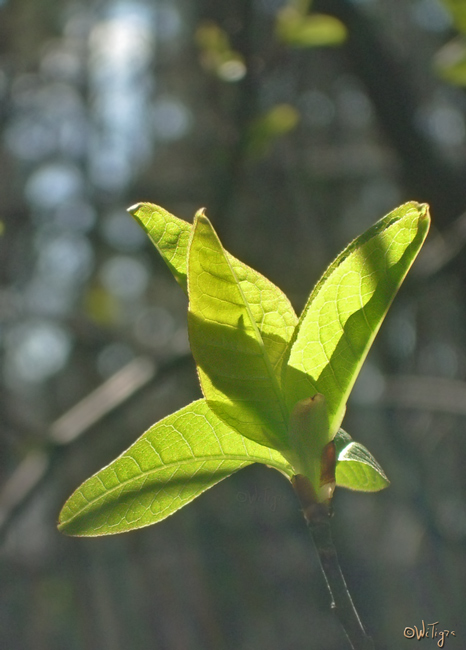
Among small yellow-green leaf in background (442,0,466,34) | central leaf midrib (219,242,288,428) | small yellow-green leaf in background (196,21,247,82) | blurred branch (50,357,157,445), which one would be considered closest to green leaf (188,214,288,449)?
central leaf midrib (219,242,288,428)

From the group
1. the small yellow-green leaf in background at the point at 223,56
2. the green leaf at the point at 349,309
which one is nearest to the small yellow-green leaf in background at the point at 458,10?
the green leaf at the point at 349,309

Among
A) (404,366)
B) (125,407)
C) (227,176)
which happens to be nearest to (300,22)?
(227,176)

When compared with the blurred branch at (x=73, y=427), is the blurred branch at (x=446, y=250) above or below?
above

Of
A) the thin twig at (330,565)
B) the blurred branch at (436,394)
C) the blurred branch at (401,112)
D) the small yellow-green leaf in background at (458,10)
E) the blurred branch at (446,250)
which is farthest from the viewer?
the blurred branch at (436,394)

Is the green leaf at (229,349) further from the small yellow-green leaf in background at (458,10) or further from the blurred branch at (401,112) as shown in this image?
the blurred branch at (401,112)

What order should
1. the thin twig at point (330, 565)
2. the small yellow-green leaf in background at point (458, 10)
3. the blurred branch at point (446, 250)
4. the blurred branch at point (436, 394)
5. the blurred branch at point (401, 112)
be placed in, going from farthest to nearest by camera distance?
the blurred branch at point (436, 394)
the blurred branch at point (401, 112)
the blurred branch at point (446, 250)
the small yellow-green leaf in background at point (458, 10)
the thin twig at point (330, 565)

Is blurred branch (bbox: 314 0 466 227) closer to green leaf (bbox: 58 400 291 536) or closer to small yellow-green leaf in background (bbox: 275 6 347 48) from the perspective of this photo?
small yellow-green leaf in background (bbox: 275 6 347 48)

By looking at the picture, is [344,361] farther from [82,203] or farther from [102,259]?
[102,259]
